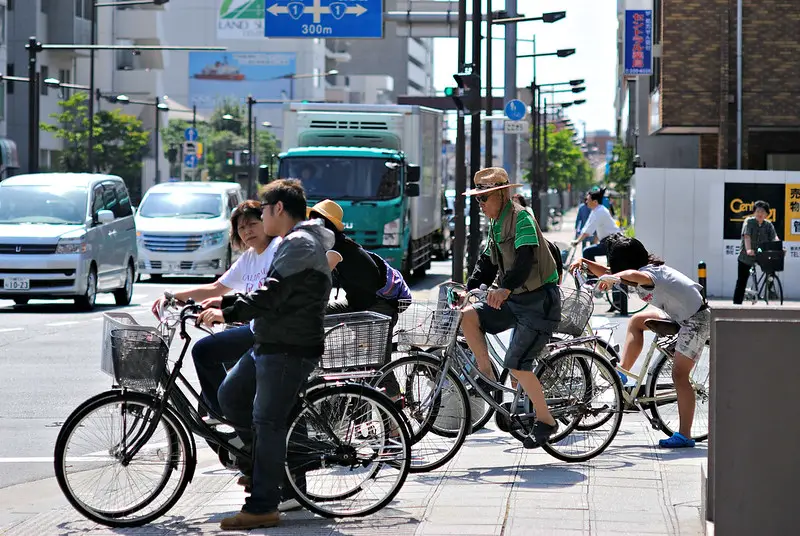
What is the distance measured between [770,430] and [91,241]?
54.7 feet

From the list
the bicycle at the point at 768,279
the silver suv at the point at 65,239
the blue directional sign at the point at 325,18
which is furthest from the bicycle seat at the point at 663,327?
the blue directional sign at the point at 325,18

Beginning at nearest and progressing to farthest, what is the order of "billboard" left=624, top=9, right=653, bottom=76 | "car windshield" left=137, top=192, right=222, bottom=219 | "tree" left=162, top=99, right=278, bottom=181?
1. "car windshield" left=137, top=192, right=222, bottom=219
2. "billboard" left=624, top=9, right=653, bottom=76
3. "tree" left=162, top=99, right=278, bottom=181

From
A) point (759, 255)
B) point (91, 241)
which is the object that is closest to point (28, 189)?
point (91, 241)

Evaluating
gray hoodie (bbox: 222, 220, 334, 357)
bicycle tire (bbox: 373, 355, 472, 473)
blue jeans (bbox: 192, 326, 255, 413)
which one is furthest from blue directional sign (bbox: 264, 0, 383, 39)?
gray hoodie (bbox: 222, 220, 334, 357)

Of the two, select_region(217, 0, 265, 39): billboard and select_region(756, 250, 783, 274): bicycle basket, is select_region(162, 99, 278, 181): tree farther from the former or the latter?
select_region(756, 250, 783, 274): bicycle basket

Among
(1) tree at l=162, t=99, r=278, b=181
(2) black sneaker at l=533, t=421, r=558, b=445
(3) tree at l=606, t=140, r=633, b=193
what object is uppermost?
(1) tree at l=162, t=99, r=278, b=181

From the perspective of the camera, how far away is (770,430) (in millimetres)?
5527

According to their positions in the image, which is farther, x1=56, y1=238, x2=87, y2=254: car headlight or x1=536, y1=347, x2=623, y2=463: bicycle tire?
x1=56, y1=238, x2=87, y2=254: car headlight

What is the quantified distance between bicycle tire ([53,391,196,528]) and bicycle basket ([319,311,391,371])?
80 centimetres

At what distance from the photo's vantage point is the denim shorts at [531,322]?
8.20m

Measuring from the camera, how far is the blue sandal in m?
8.98

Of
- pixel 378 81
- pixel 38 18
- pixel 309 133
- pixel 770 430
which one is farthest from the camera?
pixel 378 81

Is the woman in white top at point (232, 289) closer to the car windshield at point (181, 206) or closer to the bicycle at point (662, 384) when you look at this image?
the bicycle at point (662, 384)

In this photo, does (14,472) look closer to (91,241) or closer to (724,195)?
(91,241)
